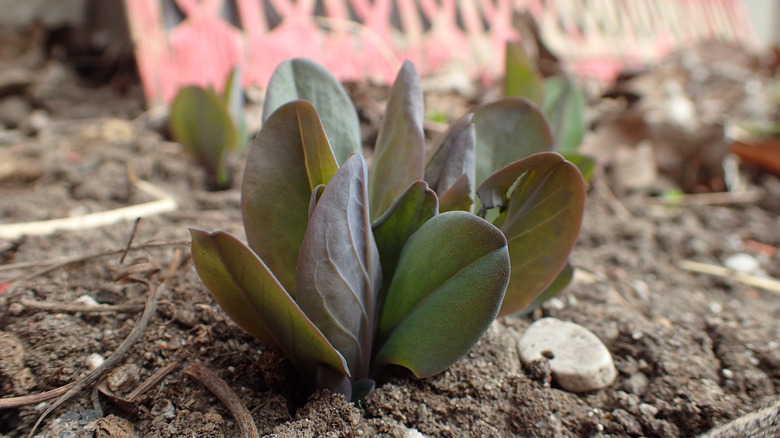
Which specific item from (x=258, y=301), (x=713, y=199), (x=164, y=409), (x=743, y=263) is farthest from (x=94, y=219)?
(x=713, y=199)

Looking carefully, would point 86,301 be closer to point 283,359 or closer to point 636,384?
point 283,359

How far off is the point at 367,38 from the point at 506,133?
1.89 meters

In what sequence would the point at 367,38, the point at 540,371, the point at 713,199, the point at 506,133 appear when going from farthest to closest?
1. the point at 367,38
2. the point at 713,199
3. the point at 506,133
4. the point at 540,371

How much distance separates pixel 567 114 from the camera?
1.60m

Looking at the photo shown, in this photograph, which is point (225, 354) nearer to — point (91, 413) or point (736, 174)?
point (91, 413)

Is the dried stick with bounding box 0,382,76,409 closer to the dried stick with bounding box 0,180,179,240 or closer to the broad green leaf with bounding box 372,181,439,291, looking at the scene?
the broad green leaf with bounding box 372,181,439,291

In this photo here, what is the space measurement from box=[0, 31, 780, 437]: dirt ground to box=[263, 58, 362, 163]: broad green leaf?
36cm

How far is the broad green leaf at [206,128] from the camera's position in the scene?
1.77 metres

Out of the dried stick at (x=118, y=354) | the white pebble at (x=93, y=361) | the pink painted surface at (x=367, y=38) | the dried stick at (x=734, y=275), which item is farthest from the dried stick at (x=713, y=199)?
the white pebble at (x=93, y=361)

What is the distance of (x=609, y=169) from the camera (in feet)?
7.25

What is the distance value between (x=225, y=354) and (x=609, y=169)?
1.79 meters

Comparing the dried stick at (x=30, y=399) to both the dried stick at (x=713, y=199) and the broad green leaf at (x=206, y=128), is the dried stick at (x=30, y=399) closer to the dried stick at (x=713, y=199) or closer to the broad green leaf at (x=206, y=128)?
the broad green leaf at (x=206, y=128)

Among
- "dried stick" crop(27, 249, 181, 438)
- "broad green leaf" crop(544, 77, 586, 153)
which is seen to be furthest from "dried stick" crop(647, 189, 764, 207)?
"dried stick" crop(27, 249, 181, 438)

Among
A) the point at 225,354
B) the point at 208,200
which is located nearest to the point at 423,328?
the point at 225,354
